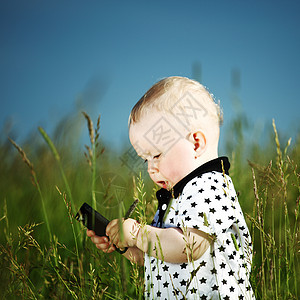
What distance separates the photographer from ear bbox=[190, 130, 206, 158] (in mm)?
1865

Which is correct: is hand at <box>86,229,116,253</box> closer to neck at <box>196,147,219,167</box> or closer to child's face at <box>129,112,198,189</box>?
child's face at <box>129,112,198,189</box>

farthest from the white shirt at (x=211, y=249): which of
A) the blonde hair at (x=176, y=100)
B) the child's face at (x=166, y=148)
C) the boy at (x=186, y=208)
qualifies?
the blonde hair at (x=176, y=100)

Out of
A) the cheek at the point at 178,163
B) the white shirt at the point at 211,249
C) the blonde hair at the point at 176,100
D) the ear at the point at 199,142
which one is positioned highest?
Result: the blonde hair at the point at 176,100

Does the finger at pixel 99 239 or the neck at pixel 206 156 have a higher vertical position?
the neck at pixel 206 156

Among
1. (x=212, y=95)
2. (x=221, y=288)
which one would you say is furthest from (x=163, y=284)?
(x=212, y=95)

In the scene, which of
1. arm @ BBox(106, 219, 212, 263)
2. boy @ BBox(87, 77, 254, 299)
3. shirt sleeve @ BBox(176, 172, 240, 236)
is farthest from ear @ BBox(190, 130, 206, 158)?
arm @ BBox(106, 219, 212, 263)

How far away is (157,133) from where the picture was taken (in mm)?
1814

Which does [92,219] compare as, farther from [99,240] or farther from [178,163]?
[178,163]

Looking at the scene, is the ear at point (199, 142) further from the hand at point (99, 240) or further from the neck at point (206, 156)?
the hand at point (99, 240)

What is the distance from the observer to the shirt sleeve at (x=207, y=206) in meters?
1.61

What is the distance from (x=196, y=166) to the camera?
6.13 feet

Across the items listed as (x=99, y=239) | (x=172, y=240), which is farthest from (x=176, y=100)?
(x=99, y=239)

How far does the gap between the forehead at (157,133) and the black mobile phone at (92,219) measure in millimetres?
401

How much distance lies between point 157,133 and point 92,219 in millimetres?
526
